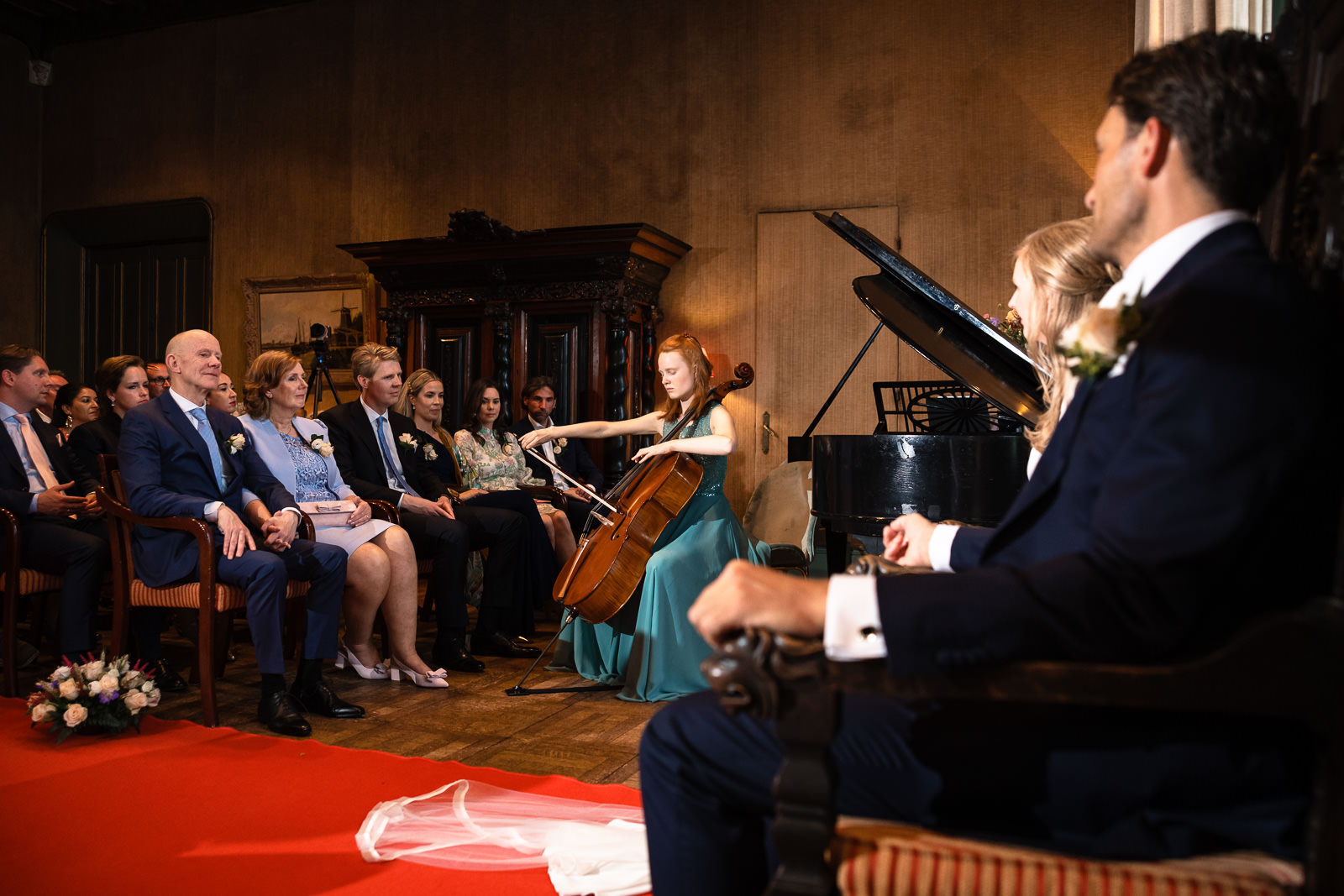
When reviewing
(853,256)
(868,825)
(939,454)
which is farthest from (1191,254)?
(853,256)

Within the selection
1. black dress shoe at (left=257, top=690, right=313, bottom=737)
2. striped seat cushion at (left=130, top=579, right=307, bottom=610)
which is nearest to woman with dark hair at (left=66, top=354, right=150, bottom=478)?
striped seat cushion at (left=130, top=579, right=307, bottom=610)

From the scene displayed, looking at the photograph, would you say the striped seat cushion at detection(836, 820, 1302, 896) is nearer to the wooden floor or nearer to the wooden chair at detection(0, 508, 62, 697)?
the wooden floor

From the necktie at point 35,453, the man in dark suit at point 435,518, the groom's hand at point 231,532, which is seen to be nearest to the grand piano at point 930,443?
the man in dark suit at point 435,518

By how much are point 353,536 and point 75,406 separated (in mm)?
3003

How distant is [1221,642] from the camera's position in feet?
3.43

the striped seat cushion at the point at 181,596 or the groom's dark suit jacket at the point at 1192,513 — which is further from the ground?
the groom's dark suit jacket at the point at 1192,513

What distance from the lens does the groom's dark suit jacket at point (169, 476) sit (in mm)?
3391

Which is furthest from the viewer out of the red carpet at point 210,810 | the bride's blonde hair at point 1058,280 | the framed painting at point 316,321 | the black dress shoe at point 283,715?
the framed painting at point 316,321

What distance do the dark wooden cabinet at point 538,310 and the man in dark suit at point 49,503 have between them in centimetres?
335

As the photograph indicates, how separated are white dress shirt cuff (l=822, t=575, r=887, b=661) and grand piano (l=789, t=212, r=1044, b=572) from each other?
1943 millimetres

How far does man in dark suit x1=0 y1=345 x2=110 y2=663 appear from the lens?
12.3 feet

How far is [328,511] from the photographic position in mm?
4047

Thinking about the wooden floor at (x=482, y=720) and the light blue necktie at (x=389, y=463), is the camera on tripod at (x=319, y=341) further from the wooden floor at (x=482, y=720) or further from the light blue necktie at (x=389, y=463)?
the wooden floor at (x=482, y=720)

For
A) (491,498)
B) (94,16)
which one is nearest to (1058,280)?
(491,498)
